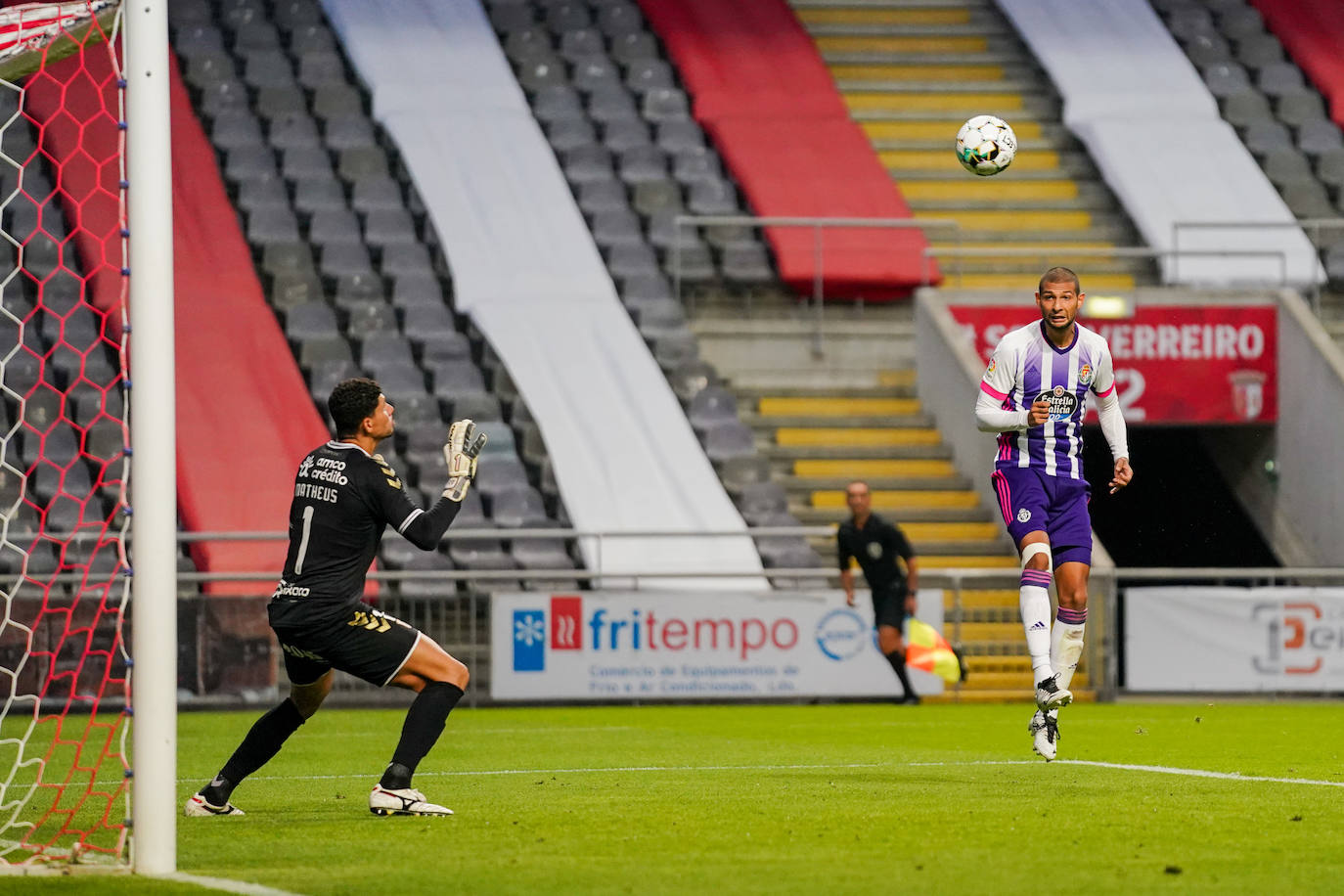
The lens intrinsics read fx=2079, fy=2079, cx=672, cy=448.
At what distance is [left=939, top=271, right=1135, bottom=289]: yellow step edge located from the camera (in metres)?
21.6

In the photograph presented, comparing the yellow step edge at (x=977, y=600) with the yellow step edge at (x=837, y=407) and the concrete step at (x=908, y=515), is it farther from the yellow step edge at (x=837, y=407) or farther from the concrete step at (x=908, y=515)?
the yellow step edge at (x=837, y=407)

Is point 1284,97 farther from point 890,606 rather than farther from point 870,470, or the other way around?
point 890,606

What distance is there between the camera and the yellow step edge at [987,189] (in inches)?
897

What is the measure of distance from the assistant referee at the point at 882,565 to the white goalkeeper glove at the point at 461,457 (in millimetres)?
9037

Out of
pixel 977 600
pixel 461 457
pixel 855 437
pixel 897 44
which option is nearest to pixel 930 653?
pixel 977 600

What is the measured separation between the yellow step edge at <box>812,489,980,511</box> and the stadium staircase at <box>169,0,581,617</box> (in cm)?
252

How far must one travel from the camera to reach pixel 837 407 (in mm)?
20609

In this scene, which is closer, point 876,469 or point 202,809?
point 202,809

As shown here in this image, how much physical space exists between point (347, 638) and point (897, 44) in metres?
18.8

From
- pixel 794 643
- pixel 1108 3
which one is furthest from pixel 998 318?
pixel 1108 3

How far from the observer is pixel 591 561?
57.4 ft

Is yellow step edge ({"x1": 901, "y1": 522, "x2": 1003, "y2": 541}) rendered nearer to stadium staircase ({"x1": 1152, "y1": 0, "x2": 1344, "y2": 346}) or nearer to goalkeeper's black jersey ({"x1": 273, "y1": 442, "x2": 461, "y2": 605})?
stadium staircase ({"x1": 1152, "y1": 0, "x2": 1344, "y2": 346})

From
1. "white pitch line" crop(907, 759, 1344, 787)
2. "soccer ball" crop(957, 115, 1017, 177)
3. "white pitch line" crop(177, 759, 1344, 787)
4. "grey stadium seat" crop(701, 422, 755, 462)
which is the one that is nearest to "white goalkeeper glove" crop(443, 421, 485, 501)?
"white pitch line" crop(177, 759, 1344, 787)

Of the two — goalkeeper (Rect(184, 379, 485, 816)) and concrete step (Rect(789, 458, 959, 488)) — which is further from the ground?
concrete step (Rect(789, 458, 959, 488))
